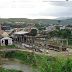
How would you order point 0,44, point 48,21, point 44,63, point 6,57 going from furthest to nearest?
point 48,21 < point 0,44 < point 6,57 < point 44,63

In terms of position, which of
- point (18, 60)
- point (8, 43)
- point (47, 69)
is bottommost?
point (18, 60)

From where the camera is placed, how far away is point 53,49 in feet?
41.6

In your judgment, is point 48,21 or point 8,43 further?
point 48,21

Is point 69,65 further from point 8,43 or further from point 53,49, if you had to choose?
point 8,43

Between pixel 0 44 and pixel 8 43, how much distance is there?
2.73ft

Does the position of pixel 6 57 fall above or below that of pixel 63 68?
below

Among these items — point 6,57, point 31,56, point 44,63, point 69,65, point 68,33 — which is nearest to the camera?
point 69,65

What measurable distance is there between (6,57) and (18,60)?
1.38 meters

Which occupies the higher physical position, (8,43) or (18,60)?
(8,43)

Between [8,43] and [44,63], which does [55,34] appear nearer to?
[8,43]

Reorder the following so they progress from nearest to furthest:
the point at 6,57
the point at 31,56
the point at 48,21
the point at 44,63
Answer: the point at 44,63 → the point at 31,56 → the point at 6,57 → the point at 48,21

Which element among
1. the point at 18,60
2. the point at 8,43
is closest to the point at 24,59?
the point at 18,60

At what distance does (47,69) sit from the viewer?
3389mm

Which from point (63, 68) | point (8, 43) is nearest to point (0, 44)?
point (8, 43)
